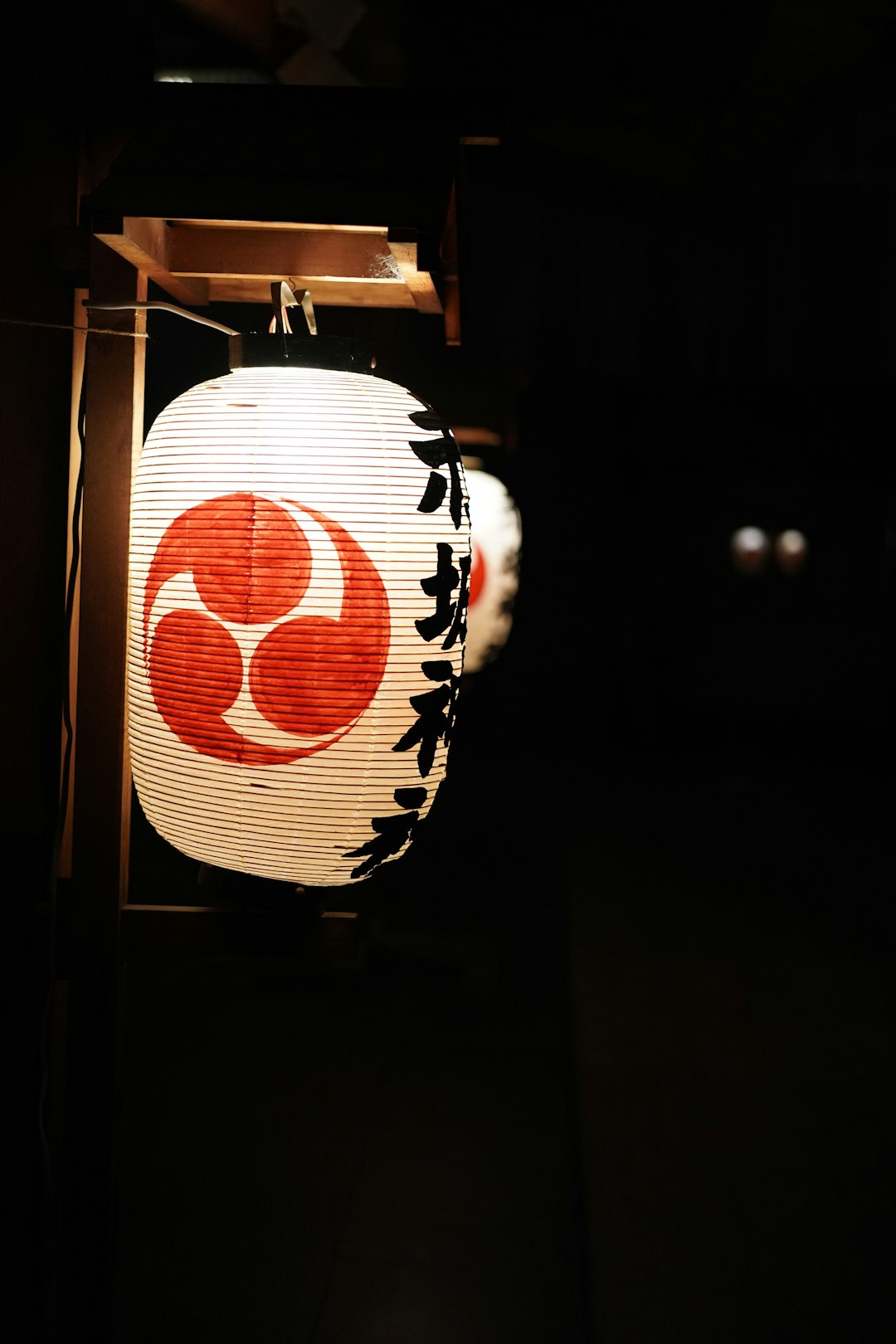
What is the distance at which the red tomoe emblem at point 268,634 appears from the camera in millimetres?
1459

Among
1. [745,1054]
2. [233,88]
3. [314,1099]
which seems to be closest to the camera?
[233,88]

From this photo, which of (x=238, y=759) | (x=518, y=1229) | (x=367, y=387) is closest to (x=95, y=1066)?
(x=238, y=759)

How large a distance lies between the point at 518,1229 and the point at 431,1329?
0.46 meters

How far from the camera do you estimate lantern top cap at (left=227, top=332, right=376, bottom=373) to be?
1611 millimetres

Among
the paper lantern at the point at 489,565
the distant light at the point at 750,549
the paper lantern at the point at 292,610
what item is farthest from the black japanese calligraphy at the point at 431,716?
the distant light at the point at 750,549

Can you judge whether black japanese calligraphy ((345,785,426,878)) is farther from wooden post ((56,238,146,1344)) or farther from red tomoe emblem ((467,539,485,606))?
red tomoe emblem ((467,539,485,606))

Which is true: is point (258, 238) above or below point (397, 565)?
above

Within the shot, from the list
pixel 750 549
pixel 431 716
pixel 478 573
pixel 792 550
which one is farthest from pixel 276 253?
pixel 792 550

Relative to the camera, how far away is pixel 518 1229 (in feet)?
9.51

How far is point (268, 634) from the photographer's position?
1.46m

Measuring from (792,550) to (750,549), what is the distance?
1.49 feet

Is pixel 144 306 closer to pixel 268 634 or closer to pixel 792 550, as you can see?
pixel 268 634

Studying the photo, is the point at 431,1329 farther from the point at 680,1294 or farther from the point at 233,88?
the point at 233,88

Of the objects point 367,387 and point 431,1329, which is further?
point 431,1329
